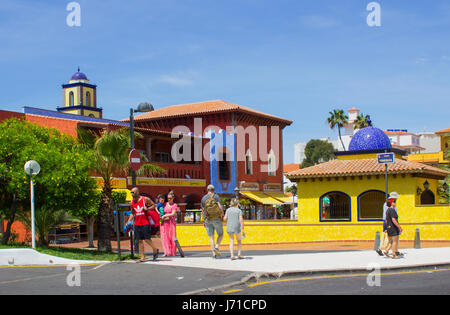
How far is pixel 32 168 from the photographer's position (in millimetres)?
15297

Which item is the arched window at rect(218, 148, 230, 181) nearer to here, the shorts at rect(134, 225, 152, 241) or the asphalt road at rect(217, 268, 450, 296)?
the shorts at rect(134, 225, 152, 241)

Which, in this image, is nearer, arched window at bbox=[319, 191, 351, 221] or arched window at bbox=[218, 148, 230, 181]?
arched window at bbox=[319, 191, 351, 221]

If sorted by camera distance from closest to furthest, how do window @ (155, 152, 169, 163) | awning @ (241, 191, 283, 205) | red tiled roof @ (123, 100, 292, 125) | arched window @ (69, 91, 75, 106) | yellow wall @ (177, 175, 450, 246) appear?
yellow wall @ (177, 175, 450, 246) < window @ (155, 152, 169, 163) < awning @ (241, 191, 283, 205) < red tiled roof @ (123, 100, 292, 125) < arched window @ (69, 91, 75, 106)

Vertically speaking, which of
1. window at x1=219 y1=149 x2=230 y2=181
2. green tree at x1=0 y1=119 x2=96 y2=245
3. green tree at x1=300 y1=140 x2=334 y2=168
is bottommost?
green tree at x1=0 y1=119 x2=96 y2=245

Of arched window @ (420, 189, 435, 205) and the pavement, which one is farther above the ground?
arched window @ (420, 189, 435, 205)

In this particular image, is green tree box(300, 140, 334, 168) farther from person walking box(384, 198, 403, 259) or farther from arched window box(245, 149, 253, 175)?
person walking box(384, 198, 403, 259)

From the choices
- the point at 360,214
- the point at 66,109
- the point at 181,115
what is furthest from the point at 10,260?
the point at 66,109

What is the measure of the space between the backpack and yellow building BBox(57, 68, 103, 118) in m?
78.3

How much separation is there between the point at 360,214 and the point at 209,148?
17037mm

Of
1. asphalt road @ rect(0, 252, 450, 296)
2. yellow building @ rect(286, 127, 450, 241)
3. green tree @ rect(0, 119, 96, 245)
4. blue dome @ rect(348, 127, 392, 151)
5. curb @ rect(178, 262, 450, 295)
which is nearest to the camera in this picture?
asphalt road @ rect(0, 252, 450, 296)

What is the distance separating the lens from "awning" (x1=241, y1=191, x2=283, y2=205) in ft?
154

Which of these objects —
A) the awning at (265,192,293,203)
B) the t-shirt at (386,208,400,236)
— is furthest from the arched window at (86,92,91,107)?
the t-shirt at (386,208,400,236)

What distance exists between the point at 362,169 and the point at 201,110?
24.4 meters

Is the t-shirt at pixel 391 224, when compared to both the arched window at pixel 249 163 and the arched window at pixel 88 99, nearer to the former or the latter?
the arched window at pixel 249 163
